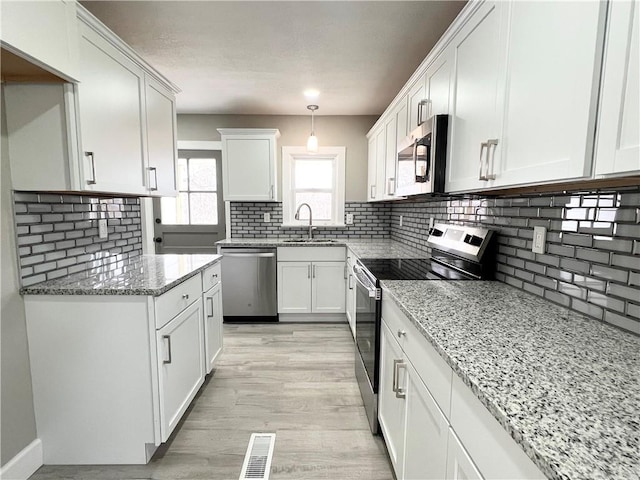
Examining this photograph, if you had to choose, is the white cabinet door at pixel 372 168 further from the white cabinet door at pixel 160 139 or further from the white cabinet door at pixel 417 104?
the white cabinet door at pixel 160 139

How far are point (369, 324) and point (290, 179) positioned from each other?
2.53 meters

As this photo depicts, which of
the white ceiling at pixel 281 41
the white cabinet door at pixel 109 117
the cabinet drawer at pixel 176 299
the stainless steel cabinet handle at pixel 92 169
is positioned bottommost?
the cabinet drawer at pixel 176 299

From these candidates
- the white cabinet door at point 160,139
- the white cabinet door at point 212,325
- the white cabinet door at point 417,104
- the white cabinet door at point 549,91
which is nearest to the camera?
the white cabinet door at point 549,91

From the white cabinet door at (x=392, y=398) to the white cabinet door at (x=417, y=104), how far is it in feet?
4.24

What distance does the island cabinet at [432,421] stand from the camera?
26.4 inches

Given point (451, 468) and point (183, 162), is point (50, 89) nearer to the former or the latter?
point (451, 468)

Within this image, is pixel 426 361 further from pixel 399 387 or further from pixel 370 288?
pixel 370 288

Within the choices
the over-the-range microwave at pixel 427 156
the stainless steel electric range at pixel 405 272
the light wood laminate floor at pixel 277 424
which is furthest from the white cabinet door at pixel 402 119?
the light wood laminate floor at pixel 277 424

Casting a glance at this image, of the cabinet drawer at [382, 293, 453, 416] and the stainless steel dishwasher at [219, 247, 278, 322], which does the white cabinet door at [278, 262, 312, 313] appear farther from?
the cabinet drawer at [382, 293, 453, 416]

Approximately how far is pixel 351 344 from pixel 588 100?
2.62 metres

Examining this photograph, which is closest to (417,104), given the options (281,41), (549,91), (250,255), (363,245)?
(281,41)

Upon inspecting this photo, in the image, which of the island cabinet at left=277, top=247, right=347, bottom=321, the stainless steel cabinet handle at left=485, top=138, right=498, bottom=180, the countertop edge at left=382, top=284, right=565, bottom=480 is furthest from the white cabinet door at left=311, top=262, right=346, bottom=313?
the countertop edge at left=382, top=284, right=565, bottom=480

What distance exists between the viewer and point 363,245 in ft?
10.9

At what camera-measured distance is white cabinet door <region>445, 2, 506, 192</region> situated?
119 centimetres
